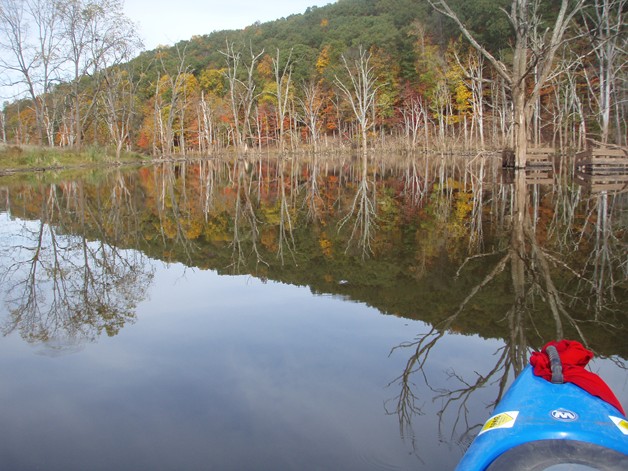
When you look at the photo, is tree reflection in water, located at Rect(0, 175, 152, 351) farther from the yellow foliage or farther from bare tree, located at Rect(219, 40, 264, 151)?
the yellow foliage

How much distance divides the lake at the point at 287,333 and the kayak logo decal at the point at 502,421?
1.92 feet

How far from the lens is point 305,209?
10836 millimetres

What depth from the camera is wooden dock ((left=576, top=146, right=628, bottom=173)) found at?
58.7 ft

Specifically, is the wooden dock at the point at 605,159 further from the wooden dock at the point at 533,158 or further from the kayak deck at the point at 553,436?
the kayak deck at the point at 553,436

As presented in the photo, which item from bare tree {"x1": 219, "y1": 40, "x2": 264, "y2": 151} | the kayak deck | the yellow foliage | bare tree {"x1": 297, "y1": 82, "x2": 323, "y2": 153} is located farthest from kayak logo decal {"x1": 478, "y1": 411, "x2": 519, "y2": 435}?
the yellow foliage

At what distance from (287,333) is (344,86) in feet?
146

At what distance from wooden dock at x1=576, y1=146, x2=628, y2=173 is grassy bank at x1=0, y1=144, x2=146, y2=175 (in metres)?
24.1

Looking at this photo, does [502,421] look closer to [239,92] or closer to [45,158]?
[45,158]

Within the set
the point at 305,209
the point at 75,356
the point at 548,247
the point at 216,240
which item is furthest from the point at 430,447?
the point at 305,209

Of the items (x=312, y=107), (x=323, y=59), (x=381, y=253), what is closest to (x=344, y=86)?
(x=312, y=107)

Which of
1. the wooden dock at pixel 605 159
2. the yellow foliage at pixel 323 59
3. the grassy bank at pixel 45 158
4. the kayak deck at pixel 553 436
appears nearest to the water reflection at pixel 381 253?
the kayak deck at pixel 553 436

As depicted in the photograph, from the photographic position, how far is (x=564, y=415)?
168cm

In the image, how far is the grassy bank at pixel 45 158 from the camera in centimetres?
2498

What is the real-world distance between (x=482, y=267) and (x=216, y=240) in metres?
3.95
